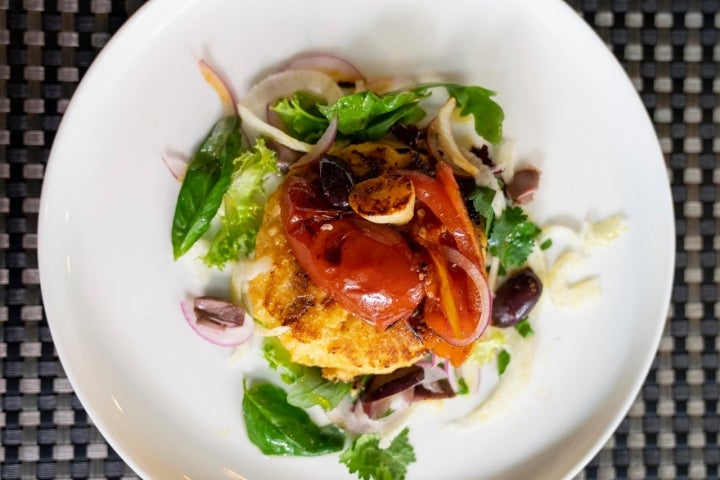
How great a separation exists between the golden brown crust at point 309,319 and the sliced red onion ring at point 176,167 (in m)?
0.33

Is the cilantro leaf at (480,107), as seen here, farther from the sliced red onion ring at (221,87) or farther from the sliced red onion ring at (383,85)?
the sliced red onion ring at (221,87)

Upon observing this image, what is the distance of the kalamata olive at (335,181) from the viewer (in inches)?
95.8

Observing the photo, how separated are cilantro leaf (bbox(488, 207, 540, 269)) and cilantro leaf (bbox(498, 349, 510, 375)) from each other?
35cm

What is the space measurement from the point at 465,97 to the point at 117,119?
124 centimetres

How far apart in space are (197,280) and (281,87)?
0.79m

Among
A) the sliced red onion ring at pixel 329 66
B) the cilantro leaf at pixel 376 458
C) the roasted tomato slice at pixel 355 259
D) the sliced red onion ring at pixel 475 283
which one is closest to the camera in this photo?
the roasted tomato slice at pixel 355 259

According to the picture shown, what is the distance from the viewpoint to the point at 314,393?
8.87ft

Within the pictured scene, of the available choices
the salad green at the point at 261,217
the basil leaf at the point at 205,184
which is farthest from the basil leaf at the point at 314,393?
the basil leaf at the point at 205,184

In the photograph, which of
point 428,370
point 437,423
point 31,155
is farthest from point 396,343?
point 31,155

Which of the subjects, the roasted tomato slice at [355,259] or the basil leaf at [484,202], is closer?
the roasted tomato slice at [355,259]

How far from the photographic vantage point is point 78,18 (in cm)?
286

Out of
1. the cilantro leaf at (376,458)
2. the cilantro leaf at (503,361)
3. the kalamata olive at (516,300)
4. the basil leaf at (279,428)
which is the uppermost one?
the kalamata olive at (516,300)

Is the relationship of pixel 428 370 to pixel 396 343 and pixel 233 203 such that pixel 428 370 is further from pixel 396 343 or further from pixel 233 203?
pixel 233 203

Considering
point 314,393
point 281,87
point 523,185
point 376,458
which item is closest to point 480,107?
point 523,185
